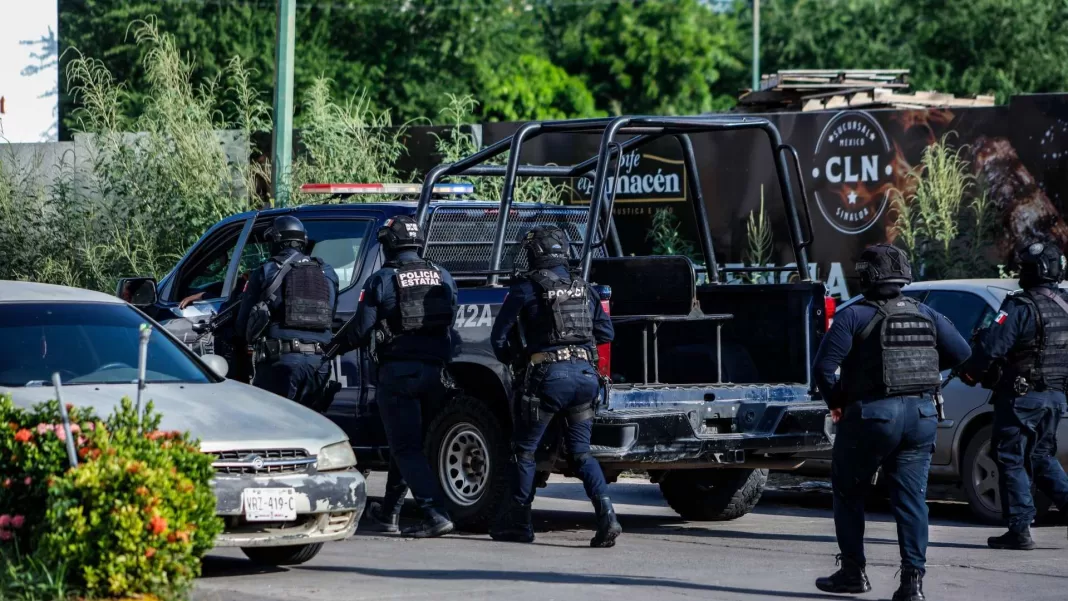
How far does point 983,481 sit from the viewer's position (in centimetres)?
1018

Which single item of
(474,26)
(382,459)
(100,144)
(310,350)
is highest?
(474,26)

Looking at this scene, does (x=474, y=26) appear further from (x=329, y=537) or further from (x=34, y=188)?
(x=329, y=537)

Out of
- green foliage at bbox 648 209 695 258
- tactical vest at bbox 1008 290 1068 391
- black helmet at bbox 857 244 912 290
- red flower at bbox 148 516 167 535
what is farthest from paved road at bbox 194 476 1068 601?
green foliage at bbox 648 209 695 258

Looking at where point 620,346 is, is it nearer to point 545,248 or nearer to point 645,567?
point 545,248

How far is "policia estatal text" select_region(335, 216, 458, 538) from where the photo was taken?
900 centimetres

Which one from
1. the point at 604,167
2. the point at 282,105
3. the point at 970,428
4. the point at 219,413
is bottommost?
the point at 970,428

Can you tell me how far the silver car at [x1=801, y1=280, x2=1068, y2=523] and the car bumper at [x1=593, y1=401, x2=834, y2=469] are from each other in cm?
78

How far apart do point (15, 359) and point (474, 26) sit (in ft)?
99.7

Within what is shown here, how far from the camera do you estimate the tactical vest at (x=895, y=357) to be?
7.14m

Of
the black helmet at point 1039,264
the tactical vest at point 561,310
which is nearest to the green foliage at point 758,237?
the black helmet at point 1039,264

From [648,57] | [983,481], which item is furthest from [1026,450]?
[648,57]

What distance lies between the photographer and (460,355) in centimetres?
936

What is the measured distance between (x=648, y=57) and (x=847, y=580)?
3565 centimetres

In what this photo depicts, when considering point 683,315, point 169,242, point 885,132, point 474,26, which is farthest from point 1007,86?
point 683,315
